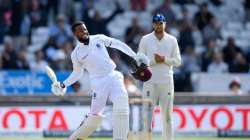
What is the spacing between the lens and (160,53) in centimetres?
1452

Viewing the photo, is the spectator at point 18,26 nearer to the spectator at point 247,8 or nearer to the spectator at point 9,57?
the spectator at point 9,57

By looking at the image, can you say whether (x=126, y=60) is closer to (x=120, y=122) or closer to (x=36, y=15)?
(x=36, y=15)

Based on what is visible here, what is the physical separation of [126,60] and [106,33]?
939 mm

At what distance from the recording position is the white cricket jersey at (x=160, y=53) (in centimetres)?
1448

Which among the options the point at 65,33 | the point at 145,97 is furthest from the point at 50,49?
the point at 145,97

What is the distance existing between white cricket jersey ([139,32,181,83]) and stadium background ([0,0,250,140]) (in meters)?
3.03

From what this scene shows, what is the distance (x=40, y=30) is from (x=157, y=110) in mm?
5791

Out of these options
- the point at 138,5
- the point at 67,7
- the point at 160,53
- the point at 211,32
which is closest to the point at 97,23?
the point at 67,7

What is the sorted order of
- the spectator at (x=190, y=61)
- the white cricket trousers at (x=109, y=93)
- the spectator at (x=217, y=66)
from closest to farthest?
the white cricket trousers at (x=109, y=93), the spectator at (x=217, y=66), the spectator at (x=190, y=61)

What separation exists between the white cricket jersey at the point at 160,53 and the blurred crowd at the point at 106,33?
704 centimetres

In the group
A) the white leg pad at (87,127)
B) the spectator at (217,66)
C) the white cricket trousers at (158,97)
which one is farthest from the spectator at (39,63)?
the white leg pad at (87,127)

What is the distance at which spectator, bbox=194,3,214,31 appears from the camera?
2377 centimetres

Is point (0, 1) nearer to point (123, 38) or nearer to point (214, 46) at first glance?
point (123, 38)

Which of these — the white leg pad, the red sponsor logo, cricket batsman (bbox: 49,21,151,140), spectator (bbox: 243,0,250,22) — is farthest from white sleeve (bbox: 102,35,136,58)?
spectator (bbox: 243,0,250,22)
